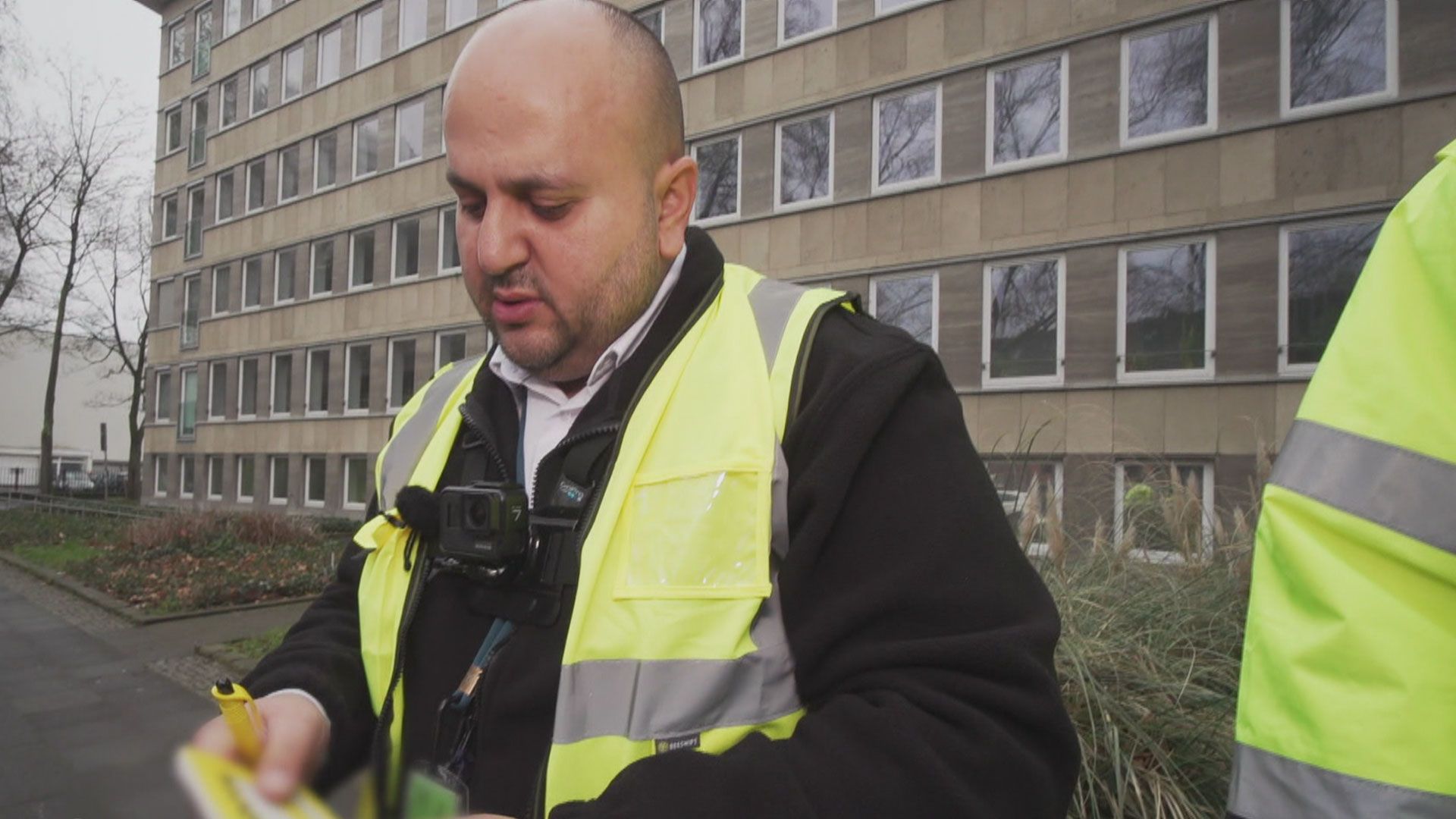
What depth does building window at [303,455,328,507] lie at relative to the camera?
83.8 feet

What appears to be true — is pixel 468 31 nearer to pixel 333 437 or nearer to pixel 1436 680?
pixel 333 437

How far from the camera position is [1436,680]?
115 cm

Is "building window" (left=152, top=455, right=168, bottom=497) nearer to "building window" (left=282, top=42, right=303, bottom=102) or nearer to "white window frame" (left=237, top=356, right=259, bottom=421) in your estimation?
"white window frame" (left=237, top=356, right=259, bottom=421)

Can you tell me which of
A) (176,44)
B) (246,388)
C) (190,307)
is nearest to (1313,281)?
(246,388)

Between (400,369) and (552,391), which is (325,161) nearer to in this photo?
(400,369)

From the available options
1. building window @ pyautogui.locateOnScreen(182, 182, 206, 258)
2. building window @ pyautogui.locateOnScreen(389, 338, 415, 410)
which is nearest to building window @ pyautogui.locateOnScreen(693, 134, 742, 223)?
building window @ pyautogui.locateOnScreen(389, 338, 415, 410)

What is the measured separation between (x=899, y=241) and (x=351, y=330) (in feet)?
50.6

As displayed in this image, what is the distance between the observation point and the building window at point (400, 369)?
2355cm

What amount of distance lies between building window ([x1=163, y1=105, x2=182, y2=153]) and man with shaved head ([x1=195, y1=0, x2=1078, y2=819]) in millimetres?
37032

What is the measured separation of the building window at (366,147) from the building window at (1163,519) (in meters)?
23.5

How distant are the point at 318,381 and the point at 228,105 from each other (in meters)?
10.5

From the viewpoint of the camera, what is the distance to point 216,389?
29703 millimetres

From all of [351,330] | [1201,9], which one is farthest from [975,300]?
[351,330]

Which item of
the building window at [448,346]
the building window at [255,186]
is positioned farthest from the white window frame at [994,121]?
the building window at [255,186]
